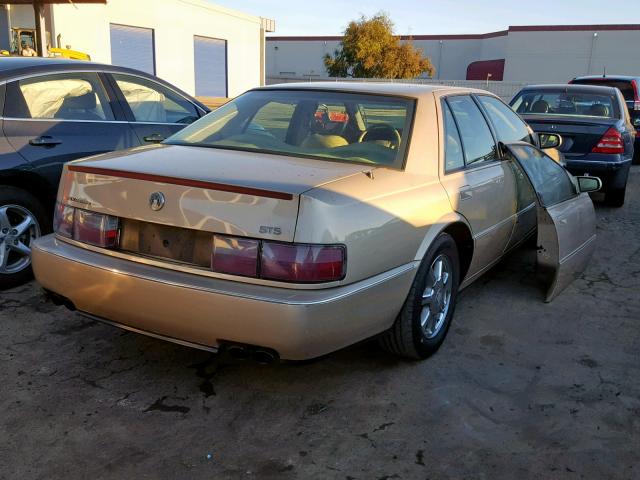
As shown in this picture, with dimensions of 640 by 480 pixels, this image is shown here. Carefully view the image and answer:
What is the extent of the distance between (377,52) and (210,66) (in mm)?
20574

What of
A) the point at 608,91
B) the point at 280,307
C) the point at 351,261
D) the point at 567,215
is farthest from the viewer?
the point at 608,91

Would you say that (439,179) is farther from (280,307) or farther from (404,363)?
(280,307)

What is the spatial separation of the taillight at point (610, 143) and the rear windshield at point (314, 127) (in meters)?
4.82

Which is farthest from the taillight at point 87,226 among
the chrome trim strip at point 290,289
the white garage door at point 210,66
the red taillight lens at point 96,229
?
the white garage door at point 210,66

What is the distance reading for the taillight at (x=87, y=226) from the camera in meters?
2.95

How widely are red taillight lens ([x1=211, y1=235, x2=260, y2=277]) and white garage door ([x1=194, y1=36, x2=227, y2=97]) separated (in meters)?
24.1

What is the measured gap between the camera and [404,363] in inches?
138

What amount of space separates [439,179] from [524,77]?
44.4 metres

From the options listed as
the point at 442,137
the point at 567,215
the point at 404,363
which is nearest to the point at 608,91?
the point at 567,215

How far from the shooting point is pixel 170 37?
23.1 metres

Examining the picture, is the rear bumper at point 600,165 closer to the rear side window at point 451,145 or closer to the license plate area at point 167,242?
the rear side window at point 451,145

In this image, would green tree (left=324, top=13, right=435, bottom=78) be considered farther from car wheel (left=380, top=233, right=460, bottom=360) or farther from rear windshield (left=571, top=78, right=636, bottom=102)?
car wheel (left=380, top=233, right=460, bottom=360)

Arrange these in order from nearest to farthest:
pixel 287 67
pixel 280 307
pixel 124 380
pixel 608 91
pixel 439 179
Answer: pixel 280 307
pixel 124 380
pixel 439 179
pixel 608 91
pixel 287 67

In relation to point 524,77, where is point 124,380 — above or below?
below
